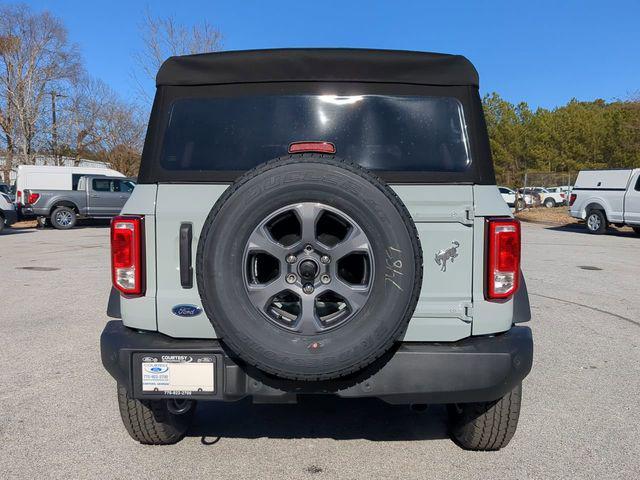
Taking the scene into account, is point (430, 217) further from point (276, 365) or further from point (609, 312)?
point (609, 312)

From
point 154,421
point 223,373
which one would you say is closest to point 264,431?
point 154,421

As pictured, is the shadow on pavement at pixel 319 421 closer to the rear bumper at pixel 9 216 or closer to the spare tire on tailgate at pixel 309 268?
the spare tire on tailgate at pixel 309 268

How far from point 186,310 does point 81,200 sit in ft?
62.5

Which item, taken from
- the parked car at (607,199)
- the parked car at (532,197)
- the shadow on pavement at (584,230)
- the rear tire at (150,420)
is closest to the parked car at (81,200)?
the parked car at (607,199)

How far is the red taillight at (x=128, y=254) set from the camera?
2723 millimetres

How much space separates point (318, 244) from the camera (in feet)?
7.98

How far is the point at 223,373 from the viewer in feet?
8.65

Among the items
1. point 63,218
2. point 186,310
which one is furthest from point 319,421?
point 63,218

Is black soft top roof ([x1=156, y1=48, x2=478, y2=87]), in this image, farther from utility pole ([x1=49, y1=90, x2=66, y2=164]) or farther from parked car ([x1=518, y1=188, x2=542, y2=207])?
utility pole ([x1=49, y1=90, x2=66, y2=164])

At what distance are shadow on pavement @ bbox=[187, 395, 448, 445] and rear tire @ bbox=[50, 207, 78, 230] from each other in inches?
698

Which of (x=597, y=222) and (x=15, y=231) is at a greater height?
(x=597, y=222)

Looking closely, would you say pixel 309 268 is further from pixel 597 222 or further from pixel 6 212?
pixel 597 222

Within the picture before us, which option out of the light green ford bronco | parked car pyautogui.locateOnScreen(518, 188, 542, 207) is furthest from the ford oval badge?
parked car pyautogui.locateOnScreen(518, 188, 542, 207)

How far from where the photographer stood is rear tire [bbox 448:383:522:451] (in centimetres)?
308
